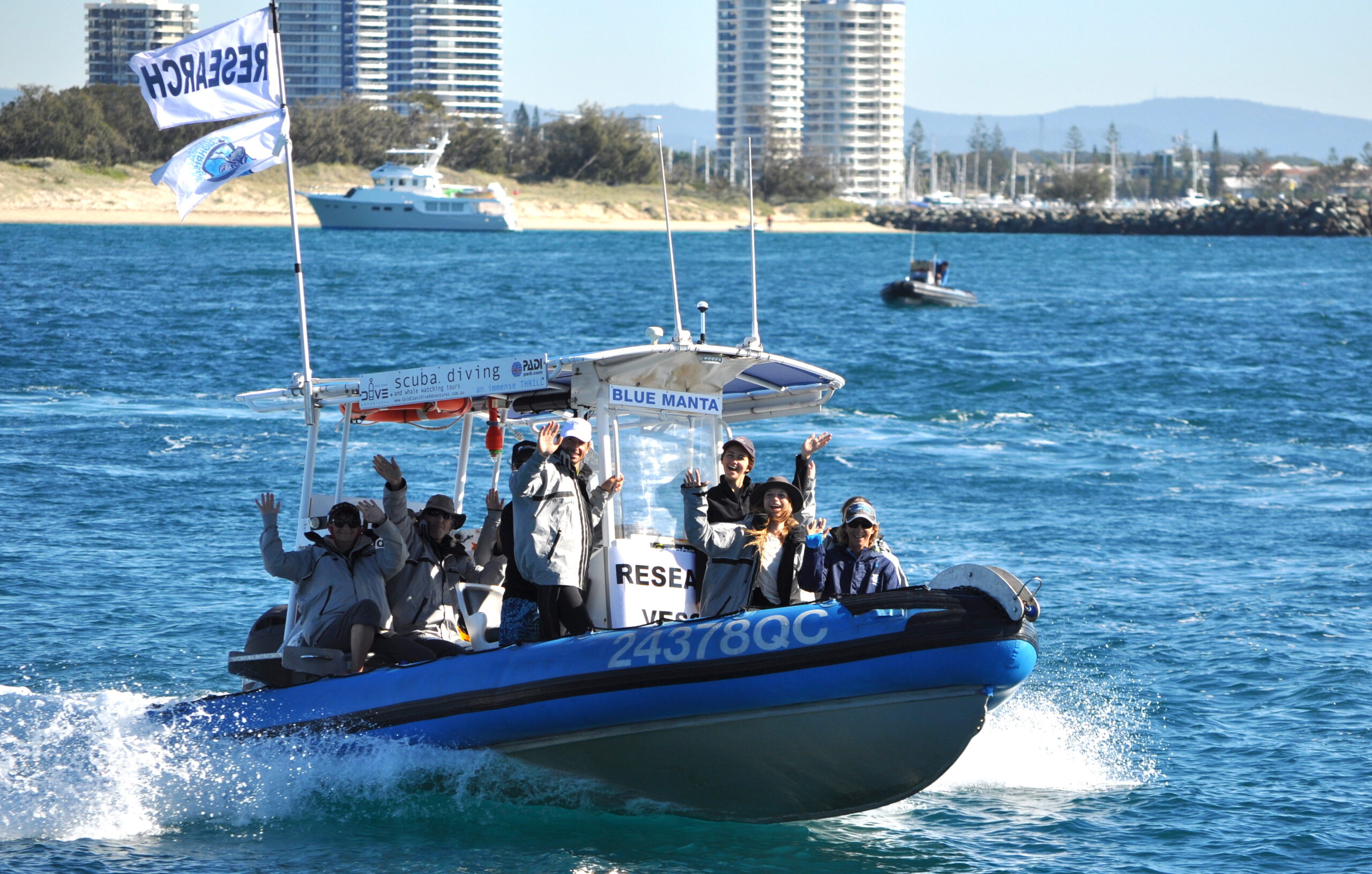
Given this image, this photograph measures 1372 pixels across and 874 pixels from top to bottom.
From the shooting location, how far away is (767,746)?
320 inches

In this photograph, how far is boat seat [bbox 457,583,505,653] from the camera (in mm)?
9188

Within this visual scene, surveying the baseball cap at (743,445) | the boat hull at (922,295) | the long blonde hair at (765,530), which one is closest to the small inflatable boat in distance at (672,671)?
the long blonde hair at (765,530)

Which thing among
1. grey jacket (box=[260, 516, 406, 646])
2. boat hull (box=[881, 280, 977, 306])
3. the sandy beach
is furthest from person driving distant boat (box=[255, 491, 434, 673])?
the sandy beach

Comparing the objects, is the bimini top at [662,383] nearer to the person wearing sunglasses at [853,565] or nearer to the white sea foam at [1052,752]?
the person wearing sunglasses at [853,565]

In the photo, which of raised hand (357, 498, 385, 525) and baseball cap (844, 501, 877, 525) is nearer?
baseball cap (844, 501, 877, 525)

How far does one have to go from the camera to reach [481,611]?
30.3ft

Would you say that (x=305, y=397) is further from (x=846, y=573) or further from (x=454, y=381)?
(x=846, y=573)

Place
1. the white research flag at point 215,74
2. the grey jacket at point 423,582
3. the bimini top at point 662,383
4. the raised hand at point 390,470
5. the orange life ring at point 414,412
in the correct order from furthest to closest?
the white research flag at point 215,74 → the orange life ring at point 414,412 → the grey jacket at point 423,582 → the bimini top at point 662,383 → the raised hand at point 390,470

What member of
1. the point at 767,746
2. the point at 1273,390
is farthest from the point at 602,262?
the point at 767,746

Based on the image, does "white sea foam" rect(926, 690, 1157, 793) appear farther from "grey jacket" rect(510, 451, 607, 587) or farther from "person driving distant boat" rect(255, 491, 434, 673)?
"person driving distant boat" rect(255, 491, 434, 673)

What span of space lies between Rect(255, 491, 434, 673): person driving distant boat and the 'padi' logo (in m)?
2.19

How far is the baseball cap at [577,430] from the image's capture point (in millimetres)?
8312

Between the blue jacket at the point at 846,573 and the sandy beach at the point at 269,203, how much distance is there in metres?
87.5

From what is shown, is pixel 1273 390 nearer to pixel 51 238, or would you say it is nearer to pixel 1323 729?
pixel 1323 729
